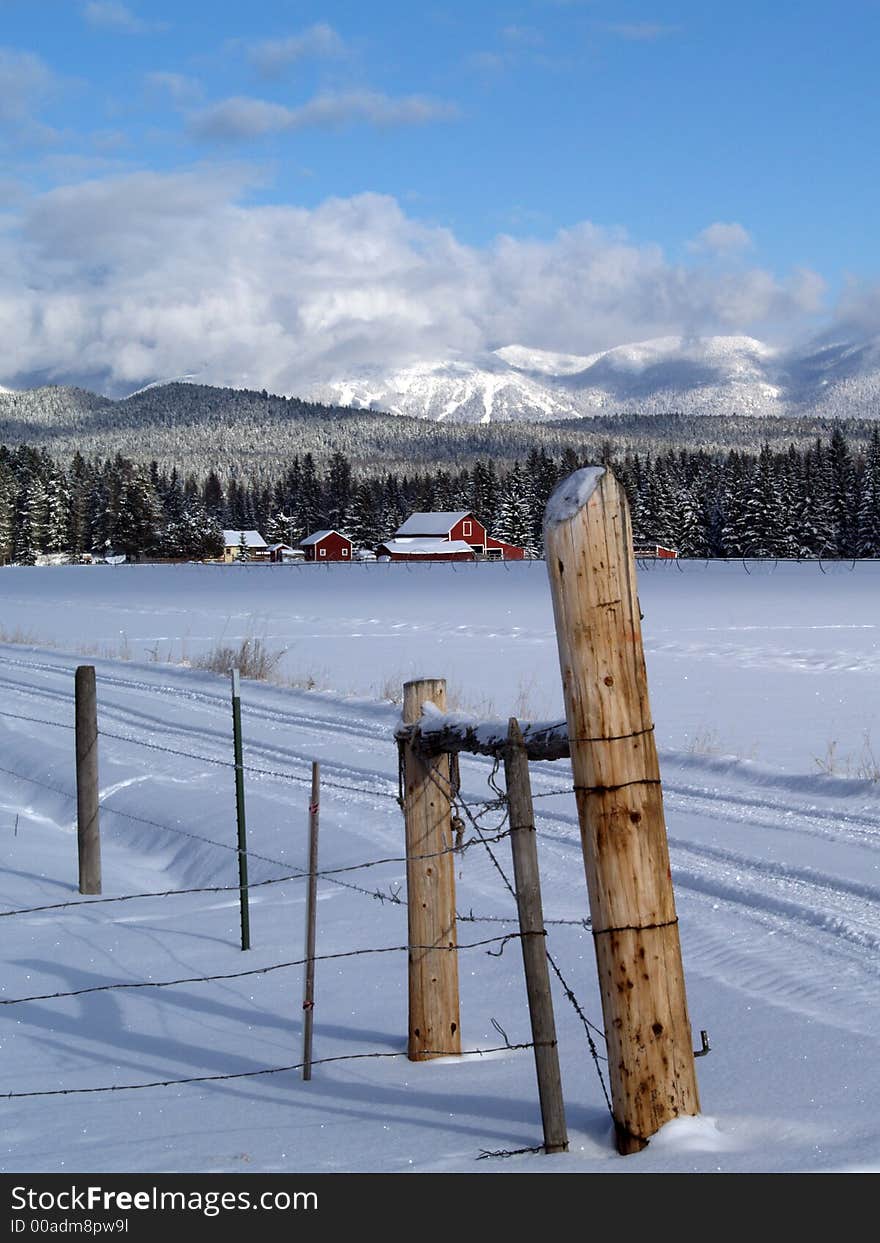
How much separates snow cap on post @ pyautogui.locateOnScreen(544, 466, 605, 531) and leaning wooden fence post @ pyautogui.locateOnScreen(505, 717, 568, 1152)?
0.91 metres

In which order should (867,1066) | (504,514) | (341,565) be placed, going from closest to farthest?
(867,1066) < (341,565) < (504,514)

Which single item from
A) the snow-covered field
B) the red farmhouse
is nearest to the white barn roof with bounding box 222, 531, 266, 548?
the red farmhouse

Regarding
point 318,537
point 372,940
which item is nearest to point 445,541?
point 318,537

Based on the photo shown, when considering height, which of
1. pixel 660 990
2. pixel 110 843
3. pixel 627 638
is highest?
pixel 627 638

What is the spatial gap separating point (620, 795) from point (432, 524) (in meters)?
107

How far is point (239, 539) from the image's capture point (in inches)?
5335

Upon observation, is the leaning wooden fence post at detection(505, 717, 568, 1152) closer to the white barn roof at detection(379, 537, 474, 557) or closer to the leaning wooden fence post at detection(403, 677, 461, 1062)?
the leaning wooden fence post at detection(403, 677, 461, 1062)

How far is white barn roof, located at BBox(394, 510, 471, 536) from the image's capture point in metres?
109

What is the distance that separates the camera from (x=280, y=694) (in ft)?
58.5

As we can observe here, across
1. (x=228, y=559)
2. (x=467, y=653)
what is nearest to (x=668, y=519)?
(x=228, y=559)
